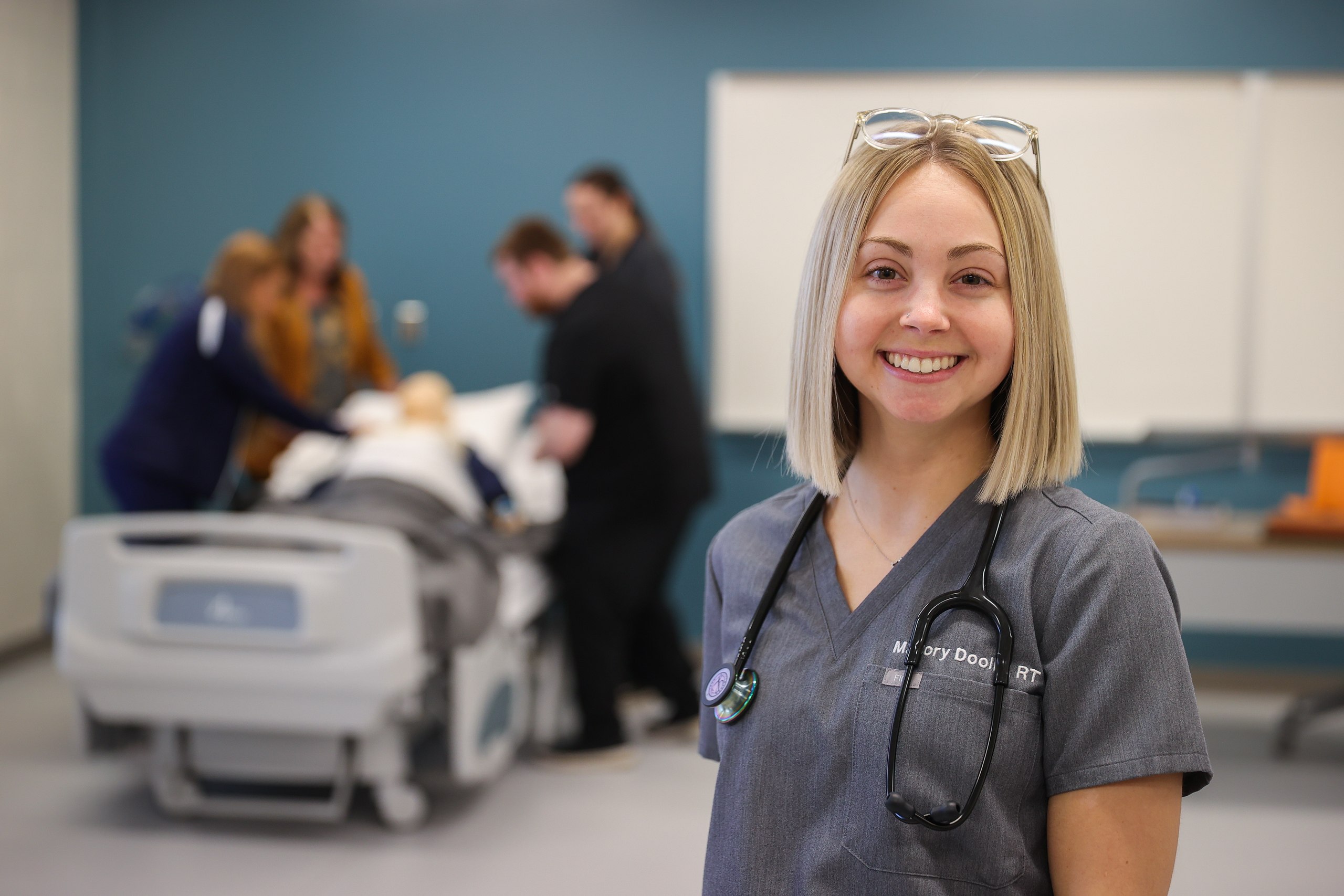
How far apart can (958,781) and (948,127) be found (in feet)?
1.90

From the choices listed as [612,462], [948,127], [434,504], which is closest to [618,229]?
[612,462]

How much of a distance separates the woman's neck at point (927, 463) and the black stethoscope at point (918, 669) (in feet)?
0.21

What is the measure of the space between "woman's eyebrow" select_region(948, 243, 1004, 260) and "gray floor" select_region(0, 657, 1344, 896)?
2.10 meters

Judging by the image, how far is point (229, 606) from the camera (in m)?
2.83

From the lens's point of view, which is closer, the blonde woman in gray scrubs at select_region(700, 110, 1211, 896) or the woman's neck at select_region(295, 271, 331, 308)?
the blonde woman in gray scrubs at select_region(700, 110, 1211, 896)

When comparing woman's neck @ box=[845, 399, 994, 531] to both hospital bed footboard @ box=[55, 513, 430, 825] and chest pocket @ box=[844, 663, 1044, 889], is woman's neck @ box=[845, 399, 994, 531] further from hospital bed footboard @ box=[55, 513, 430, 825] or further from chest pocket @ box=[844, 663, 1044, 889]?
hospital bed footboard @ box=[55, 513, 430, 825]

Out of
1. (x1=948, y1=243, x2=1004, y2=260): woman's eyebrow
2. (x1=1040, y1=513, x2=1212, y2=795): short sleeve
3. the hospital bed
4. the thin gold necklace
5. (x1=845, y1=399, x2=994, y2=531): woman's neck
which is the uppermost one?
(x1=948, y1=243, x2=1004, y2=260): woman's eyebrow

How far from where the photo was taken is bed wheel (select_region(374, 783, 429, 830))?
305 centimetres

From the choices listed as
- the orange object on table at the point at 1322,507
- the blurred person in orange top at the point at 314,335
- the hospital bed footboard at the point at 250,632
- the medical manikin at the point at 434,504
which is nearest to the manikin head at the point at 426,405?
the medical manikin at the point at 434,504

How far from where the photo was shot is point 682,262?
490 cm

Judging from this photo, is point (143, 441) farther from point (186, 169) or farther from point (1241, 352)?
point (1241, 352)

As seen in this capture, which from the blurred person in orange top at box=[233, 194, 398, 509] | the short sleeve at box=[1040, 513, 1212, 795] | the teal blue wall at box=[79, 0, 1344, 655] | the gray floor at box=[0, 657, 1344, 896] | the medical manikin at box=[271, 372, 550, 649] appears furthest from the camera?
the teal blue wall at box=[79, 0, 1344, 655]

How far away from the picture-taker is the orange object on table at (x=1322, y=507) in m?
3.47

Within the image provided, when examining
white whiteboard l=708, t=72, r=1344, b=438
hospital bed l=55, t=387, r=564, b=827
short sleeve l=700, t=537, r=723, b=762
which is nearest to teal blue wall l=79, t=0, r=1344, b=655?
white whiteboard l=708, t=72, r=1344, b=438
